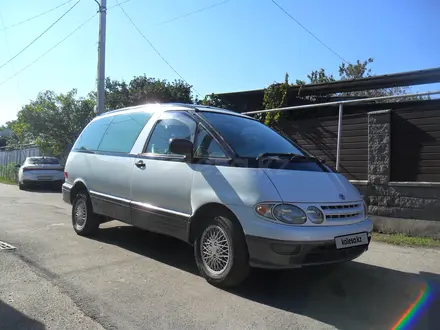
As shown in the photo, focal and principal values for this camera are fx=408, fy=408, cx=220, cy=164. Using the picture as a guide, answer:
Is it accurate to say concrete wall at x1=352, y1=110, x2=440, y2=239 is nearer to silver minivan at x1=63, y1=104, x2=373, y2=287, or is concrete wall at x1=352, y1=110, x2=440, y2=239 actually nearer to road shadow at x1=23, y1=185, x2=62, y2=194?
silver minivan at x1=63, y1=104, x2=373, y2=287

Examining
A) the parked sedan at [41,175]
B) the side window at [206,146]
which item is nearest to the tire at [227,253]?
the side window at [206,146]

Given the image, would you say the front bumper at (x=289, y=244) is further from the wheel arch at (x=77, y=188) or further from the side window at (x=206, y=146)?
the wheel arch at (x=77, y=188)

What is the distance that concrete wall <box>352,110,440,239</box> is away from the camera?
22.8 feet

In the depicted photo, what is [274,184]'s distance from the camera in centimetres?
396

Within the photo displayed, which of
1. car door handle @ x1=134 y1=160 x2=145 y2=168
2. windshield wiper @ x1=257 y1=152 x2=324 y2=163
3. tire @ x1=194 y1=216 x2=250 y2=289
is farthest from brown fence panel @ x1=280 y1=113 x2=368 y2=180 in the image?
tire @ x1=194 y1=216 x2=250 y2=289

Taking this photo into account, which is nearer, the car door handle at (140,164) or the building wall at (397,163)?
the car door handle at (140,164)

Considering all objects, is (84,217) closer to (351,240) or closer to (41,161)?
(351,240)

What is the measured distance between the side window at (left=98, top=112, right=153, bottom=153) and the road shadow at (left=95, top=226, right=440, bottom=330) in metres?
1.54

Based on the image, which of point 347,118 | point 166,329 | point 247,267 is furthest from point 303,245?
point 347,118

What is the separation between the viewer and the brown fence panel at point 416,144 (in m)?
7.08

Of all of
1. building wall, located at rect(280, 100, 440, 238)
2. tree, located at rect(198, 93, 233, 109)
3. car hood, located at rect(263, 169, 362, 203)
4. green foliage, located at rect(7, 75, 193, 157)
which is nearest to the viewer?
car hood, located at rect(263, 169, 362, 203)

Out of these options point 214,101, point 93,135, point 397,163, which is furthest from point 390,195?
point 214,101

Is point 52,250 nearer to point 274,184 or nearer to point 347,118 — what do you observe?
Result: point 274,184

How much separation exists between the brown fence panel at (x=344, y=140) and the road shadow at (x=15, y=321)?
21.3 ft
